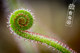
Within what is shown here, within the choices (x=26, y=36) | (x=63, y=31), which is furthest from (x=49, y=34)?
(x=26, y=36)

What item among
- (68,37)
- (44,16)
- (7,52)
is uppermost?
(44,16)

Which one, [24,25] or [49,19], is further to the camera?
[49,19]

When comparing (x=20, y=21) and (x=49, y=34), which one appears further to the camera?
(x=49, y=34)

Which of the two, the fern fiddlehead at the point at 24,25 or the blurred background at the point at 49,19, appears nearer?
the fern fiddlehead at the point at 24,25

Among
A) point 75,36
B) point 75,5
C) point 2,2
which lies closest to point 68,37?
point 75,36

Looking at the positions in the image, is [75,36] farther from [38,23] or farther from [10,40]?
[10,40]

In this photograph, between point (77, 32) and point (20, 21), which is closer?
point (20, 21)

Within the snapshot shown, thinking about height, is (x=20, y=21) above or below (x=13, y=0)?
below

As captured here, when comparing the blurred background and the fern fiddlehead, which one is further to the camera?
the blurred background

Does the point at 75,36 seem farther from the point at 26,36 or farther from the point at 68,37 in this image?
the point at 26,36
